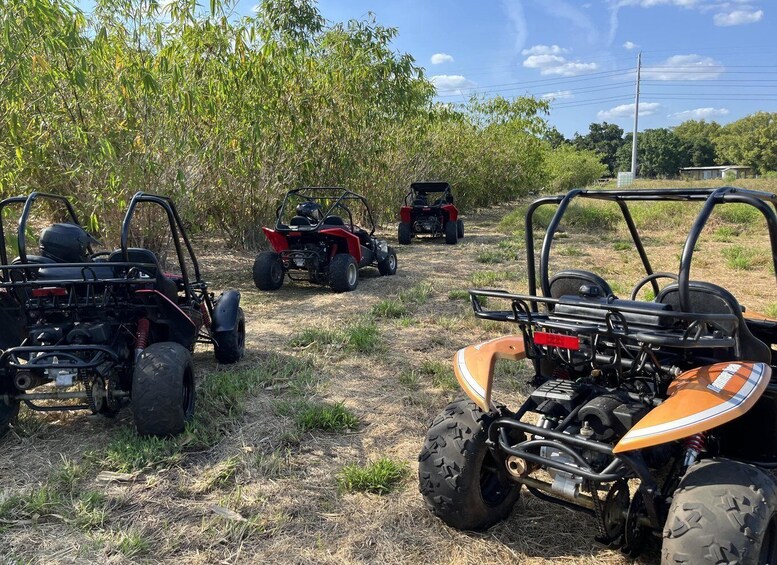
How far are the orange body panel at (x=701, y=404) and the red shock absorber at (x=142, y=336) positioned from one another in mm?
2808

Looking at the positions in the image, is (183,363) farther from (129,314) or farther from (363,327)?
(363,327)

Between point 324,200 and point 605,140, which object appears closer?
point 324,200

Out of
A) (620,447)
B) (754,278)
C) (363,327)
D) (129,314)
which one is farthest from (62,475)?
(754,278)

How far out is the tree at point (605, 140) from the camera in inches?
3748

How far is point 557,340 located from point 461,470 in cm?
67

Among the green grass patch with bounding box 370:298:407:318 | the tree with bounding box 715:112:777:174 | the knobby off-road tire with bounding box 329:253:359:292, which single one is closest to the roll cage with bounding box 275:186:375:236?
the knobby off-road tire with bounding box 329:253:359:292

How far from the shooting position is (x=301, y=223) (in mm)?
8258

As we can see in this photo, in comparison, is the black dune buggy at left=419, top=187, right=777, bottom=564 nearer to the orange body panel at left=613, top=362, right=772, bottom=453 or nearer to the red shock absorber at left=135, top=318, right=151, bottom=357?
the orange body panel at left=613, top=362, right=772, bottom=453

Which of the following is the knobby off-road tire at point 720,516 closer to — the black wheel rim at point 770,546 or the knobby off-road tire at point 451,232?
the black wheel rim at point 770,546

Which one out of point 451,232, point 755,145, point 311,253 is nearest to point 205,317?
point 311,253

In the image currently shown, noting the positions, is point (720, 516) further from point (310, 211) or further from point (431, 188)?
point (431, 188)

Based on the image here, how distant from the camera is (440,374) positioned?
4547 mm

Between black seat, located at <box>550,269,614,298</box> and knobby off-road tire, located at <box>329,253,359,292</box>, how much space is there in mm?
5279

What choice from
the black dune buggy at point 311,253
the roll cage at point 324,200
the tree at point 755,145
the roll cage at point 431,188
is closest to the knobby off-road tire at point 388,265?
the roll cage at point 324,200
